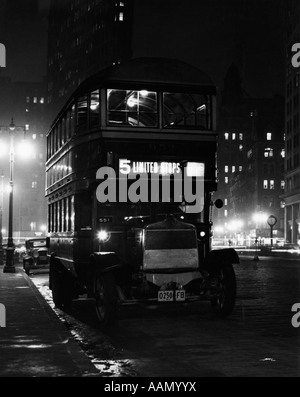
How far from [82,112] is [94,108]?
0.66m

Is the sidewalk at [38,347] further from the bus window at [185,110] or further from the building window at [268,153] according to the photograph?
the building window at [268,153]

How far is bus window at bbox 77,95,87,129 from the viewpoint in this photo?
50.3ft

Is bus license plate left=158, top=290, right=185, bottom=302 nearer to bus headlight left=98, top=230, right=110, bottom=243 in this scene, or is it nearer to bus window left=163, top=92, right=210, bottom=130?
bus headlight left=98, top=230, right=110, bottom=243

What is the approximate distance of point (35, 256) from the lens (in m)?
36.6

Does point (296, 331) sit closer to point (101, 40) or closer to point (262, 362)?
point (262, 362)

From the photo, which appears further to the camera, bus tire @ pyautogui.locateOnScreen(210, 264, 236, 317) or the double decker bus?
bus tire @ pyautogui.locateOnScreen(210, 264, 236, 317)

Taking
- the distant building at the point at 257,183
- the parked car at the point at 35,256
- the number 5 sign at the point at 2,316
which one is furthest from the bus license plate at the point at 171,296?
the distant building at the point at 257,183

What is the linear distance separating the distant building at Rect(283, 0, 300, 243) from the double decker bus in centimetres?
9117

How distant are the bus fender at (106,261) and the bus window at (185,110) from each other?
342 centimetres

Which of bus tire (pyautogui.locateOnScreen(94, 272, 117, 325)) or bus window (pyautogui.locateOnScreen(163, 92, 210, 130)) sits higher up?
bus window (pyautogui.locateOnScreen(163, 92, 210, 130))

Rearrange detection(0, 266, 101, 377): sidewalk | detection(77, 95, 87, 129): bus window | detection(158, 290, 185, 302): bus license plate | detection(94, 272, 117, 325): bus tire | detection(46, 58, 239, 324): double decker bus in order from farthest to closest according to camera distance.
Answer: detection(77, 95, 87, 129): bus window
detection(46, 58, 239, 324): double decker bus
detection(158, 290, 185, 302): bus license plate
detection(94, 272, 117, 325): bus tire
detection(0, 266, 101, 377): sidewalk

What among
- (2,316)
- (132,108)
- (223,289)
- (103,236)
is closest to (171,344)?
(223,289)

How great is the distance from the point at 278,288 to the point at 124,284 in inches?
420

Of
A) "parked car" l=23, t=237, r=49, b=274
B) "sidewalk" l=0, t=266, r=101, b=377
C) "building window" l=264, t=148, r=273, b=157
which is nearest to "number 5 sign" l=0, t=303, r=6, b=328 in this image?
"sidewalk" l=0, t=266, r=101, b=377
